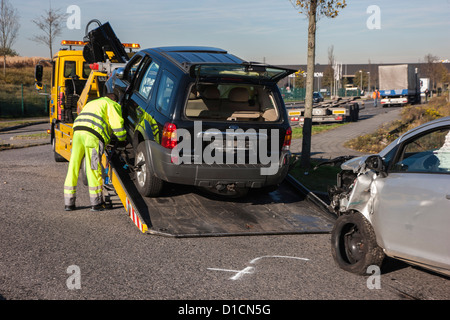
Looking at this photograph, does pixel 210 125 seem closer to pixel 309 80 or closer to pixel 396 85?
pixel 309 80

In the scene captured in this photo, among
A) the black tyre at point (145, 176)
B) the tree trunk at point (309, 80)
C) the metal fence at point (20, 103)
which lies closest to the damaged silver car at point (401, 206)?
the black tyre at point (145, 176)

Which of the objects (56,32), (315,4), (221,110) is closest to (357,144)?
(315,4)

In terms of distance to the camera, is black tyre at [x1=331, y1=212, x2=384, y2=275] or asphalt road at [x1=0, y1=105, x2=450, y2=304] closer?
asphalt road at [x1=0, y1=105, x2=450, y2=304]

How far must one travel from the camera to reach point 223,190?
25.8 ft

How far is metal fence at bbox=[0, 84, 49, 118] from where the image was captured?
33688 mm

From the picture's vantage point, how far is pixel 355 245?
5.73 meters

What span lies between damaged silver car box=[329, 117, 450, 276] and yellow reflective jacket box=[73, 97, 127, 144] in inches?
147

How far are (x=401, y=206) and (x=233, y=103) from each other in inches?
139

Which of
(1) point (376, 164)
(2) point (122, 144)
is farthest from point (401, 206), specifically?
(2) point (122, 144)

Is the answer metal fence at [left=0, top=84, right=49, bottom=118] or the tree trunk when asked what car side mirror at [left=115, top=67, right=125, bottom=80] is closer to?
the tree trunk

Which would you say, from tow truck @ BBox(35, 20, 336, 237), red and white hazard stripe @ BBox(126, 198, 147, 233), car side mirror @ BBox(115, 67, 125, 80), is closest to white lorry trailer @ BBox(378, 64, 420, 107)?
car side mirror @ BBox(115, 67, 125, 80)

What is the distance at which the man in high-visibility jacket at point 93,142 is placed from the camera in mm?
8188

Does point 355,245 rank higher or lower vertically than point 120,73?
lower

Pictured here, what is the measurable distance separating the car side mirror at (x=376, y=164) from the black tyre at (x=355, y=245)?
0.50 meters
